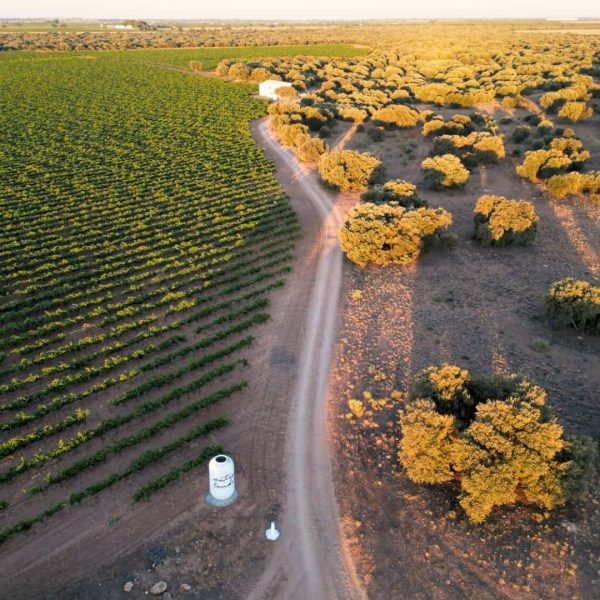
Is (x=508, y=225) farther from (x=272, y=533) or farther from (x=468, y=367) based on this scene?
(x=272, y=533)

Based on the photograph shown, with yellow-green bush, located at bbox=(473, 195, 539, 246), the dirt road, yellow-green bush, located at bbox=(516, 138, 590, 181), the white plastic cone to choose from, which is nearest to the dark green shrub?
yellow-green bush, located at bbox=(473, 195, 539, 246)

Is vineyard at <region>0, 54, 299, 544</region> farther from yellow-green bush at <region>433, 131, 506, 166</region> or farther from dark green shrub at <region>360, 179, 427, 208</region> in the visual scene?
yellow-green bush at <region>433, 131, 506, 166</region>

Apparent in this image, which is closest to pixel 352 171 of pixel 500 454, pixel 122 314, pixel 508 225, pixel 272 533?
pixel 508 225

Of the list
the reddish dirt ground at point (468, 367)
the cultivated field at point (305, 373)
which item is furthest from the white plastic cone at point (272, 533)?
the reddish dirt ground at point (468, 367)

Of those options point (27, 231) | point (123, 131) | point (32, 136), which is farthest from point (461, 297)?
point (32, 136)

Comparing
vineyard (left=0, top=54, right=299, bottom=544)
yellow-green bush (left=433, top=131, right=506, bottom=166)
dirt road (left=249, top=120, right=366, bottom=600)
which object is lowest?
dirt road (left=249, top=120, right=366, bottom=600)

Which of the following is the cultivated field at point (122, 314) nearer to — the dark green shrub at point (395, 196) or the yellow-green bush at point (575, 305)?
the dark green shrub at point (395, 196)

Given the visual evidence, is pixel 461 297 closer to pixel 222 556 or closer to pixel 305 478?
pixel 305 478
